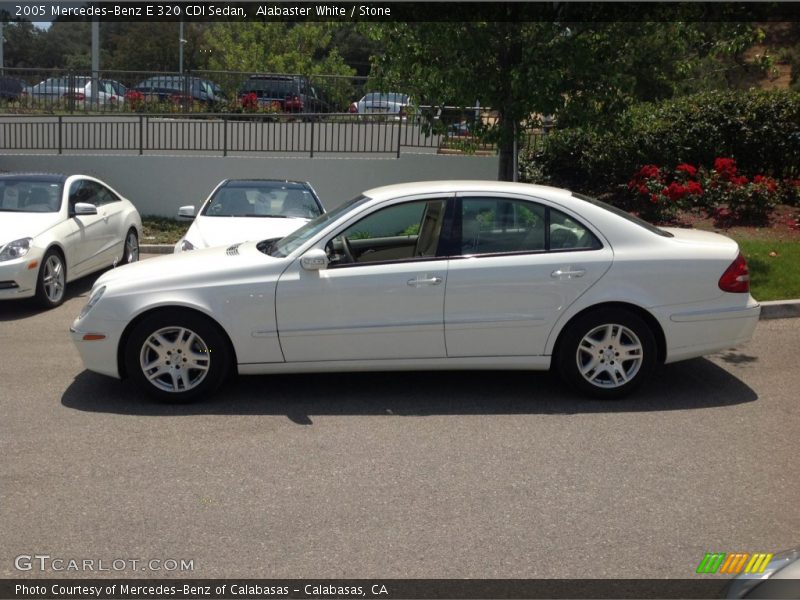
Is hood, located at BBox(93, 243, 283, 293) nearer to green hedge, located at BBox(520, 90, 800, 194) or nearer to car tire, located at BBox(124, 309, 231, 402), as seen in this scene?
car tire, located at BBox(124, 309, 231, 402)

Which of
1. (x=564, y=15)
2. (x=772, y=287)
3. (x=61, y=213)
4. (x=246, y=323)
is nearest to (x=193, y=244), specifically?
(x=61, y=213)

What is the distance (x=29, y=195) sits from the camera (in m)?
10.9

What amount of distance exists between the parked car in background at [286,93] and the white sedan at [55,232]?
22.6 ft

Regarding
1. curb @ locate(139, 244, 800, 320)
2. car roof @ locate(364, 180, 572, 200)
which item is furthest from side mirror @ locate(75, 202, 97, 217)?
curb @ locate(139, 244, 800, 320)

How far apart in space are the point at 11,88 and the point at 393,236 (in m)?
13.5

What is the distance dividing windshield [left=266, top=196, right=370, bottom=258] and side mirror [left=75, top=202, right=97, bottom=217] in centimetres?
428

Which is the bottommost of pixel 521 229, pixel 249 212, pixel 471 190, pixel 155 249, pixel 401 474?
pixel 401 474

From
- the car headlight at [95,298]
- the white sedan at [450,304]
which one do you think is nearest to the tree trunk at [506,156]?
the white sedan at [450,304]

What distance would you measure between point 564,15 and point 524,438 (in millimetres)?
7032

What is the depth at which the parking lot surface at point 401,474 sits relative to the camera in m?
4.48

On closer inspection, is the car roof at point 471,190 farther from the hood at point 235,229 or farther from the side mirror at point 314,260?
the hood at point 235,229

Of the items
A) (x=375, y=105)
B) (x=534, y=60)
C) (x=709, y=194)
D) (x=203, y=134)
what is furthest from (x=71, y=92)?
(x=709, y=194)

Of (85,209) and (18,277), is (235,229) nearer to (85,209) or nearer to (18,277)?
(85,209)

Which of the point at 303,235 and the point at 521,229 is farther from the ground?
the point at 521,229
